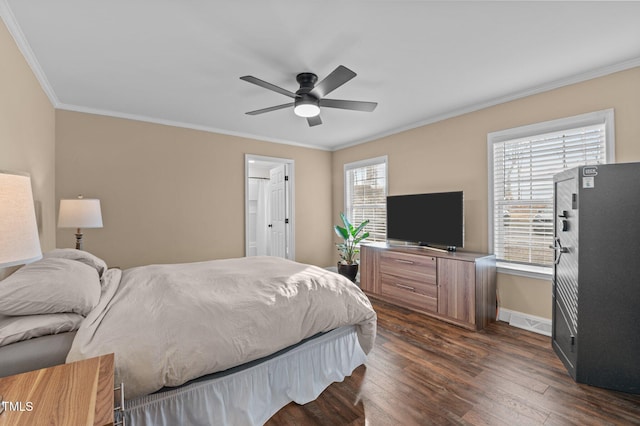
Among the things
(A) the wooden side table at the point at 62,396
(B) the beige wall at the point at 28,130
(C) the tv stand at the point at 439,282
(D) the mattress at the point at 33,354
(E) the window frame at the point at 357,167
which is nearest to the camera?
(A) the wooden side table at the point at 62,396

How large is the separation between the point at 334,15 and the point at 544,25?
146cm

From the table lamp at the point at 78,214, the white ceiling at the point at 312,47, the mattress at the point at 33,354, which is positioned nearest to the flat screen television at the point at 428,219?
the white ceiling at the point at 312,47

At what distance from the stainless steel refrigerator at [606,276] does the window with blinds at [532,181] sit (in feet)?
2.86

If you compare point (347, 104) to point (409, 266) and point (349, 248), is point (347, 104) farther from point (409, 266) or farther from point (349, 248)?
point (349, 248)

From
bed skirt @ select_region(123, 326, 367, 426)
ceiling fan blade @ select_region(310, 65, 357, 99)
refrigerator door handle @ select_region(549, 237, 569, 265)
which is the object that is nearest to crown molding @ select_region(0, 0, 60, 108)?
ceiling fan blade @ select_region(310, 65, 357, 99)

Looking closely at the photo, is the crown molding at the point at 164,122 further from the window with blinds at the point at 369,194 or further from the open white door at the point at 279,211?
the window with blinds at the point at 369,194

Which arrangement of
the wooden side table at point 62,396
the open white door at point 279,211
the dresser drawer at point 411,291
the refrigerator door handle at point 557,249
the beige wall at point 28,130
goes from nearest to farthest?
the wooden side table at point 62,396 → the beige wall at point 28,130 → the refrigerator door handle at point 557,249 → the dresser drawer at point 411,291 → the open white door at point 279,211

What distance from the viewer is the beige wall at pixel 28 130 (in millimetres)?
1892

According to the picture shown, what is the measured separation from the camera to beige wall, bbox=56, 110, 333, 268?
340cm

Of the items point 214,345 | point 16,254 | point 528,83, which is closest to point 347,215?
point 528,83

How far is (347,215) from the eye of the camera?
5305 millimetres

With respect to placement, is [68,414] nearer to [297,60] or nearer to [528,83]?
[297,60]

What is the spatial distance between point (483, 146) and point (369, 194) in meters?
1.95

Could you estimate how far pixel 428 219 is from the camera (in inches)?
145
